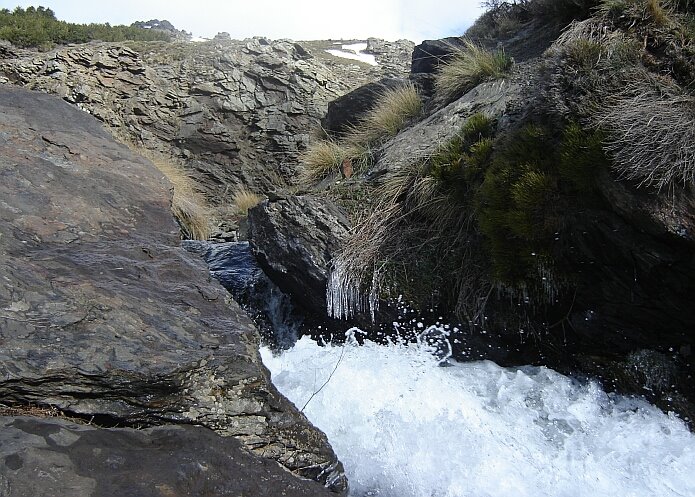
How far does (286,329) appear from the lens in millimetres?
5410

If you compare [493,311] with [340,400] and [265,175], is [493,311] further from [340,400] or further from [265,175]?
[265,175]

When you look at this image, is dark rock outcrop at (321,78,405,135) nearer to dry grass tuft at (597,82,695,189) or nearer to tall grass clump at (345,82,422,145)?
tall grass clump at (345,82,422,145)

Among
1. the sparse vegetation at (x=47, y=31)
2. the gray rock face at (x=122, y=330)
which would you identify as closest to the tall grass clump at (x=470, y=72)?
the gray rock face at (x=122, y=330)

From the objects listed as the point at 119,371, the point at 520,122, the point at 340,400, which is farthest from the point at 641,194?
the point at 119,371

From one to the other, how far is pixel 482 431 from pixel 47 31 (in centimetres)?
1814

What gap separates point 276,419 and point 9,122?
3.53 meters

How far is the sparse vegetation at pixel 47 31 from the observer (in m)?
16.1

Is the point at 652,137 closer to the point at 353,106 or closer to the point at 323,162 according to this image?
the point at 323,162

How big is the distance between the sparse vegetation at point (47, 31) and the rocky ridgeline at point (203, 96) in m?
1.55

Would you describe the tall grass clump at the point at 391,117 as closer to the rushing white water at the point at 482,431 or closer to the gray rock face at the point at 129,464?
the rushing white water at the point at 482,431

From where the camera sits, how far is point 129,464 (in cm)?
212

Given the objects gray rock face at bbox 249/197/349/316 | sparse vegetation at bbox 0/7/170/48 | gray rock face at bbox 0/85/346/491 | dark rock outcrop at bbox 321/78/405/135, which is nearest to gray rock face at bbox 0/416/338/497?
gray rock face at bbox 0/85/346/491

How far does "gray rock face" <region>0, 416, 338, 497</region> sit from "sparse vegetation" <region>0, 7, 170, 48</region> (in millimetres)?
16895

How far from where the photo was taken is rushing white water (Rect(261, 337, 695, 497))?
308 cm
